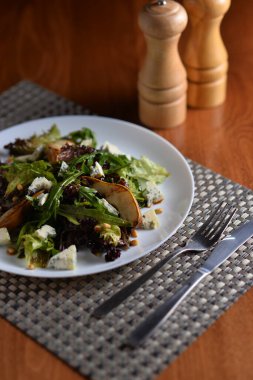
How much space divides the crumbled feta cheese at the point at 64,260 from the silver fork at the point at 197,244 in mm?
140

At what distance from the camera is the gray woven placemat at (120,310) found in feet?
5.65

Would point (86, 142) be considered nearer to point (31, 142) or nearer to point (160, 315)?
point (31, 142)

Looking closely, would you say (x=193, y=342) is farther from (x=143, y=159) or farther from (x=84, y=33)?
(x=84, y=33)

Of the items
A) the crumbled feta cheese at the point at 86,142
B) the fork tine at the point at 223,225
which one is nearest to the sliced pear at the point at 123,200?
the fork tine at the point at 223,225

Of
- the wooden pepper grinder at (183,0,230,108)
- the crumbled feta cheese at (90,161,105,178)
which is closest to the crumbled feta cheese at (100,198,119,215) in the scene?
the crumbled feta cheese at (90,161,105,178)

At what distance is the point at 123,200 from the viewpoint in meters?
2.03

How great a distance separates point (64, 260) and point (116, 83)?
3.80ft

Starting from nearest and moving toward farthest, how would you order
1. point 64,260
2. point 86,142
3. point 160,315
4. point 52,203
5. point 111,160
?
point 160,315 → point 64,260 → point 52,203 → point 111,160 → point 86,142

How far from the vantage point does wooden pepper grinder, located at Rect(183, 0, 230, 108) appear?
2.46 m

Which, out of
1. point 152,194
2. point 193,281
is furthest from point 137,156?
point 193,281

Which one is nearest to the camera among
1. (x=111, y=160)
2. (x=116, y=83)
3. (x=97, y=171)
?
(x=97, y=171)

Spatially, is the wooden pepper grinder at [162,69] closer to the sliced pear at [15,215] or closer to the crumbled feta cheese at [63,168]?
the crumbled feta cheese at [63,168]

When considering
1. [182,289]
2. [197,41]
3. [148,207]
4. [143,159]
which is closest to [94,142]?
[143,159]

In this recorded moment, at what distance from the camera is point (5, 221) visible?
2029mm
